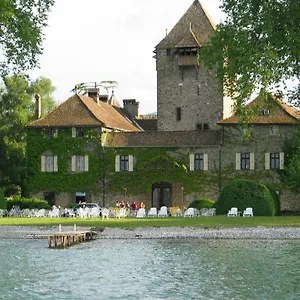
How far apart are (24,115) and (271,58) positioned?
41.5 meters

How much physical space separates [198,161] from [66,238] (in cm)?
2311

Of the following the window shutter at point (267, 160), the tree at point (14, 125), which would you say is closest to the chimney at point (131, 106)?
the tree at point (14, 125)

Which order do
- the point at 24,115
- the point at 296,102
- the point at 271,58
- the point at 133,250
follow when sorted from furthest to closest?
the point at 24,115 < the point at 296,102 < the point at 133,250 < the point at 271,58

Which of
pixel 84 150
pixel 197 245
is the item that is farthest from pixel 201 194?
pixel 197 245

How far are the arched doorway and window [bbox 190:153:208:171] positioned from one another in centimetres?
221

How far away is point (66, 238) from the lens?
37.4 meters

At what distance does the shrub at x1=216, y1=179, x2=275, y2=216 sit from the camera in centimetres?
4822

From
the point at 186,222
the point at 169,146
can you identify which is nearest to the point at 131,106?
the point at 169,146

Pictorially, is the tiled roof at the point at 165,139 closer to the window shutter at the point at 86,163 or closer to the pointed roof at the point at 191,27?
the window shutter at the point at 86,163

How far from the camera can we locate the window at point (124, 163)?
60.2 m

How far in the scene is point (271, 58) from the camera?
31078 mm

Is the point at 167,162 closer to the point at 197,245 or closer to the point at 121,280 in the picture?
the point at 197,245

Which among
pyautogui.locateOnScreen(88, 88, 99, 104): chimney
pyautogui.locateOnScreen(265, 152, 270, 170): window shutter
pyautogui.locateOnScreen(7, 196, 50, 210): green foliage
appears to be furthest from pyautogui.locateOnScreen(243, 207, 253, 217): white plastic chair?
pyautogui.locateOnScreen(88, 88, 99, 104): chimney

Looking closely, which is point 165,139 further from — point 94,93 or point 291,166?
point 291,166
